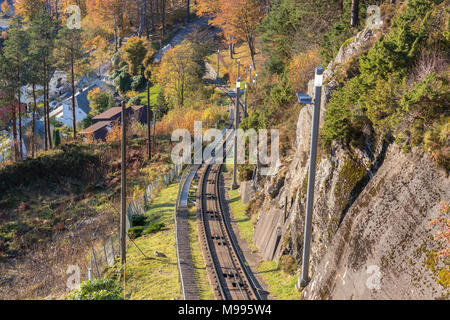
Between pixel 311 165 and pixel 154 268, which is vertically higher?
pixel 311 165

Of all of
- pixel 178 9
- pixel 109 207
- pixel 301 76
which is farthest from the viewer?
pixel 178 9

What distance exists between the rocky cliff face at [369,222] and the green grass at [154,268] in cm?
473

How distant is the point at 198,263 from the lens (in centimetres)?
1867

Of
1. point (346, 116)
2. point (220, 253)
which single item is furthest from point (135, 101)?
point (346, 116)

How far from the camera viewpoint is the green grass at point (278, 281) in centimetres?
1461

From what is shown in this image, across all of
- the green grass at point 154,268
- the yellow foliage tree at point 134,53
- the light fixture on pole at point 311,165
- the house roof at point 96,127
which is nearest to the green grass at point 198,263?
the green grass at point 154,268

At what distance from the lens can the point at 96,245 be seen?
2295 centimetres

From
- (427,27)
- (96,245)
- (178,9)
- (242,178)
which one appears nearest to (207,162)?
(242,178)

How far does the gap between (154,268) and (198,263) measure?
200 centimetres

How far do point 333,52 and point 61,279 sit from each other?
19264 mm

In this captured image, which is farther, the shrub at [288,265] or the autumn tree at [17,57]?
the autumn tree at [17,57]

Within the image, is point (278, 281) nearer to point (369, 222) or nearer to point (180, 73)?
point (369, 222)

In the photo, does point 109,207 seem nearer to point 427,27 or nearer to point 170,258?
point 170,258

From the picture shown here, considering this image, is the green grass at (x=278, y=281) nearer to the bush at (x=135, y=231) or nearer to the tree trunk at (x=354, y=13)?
the bush at (x=135, y=231)
